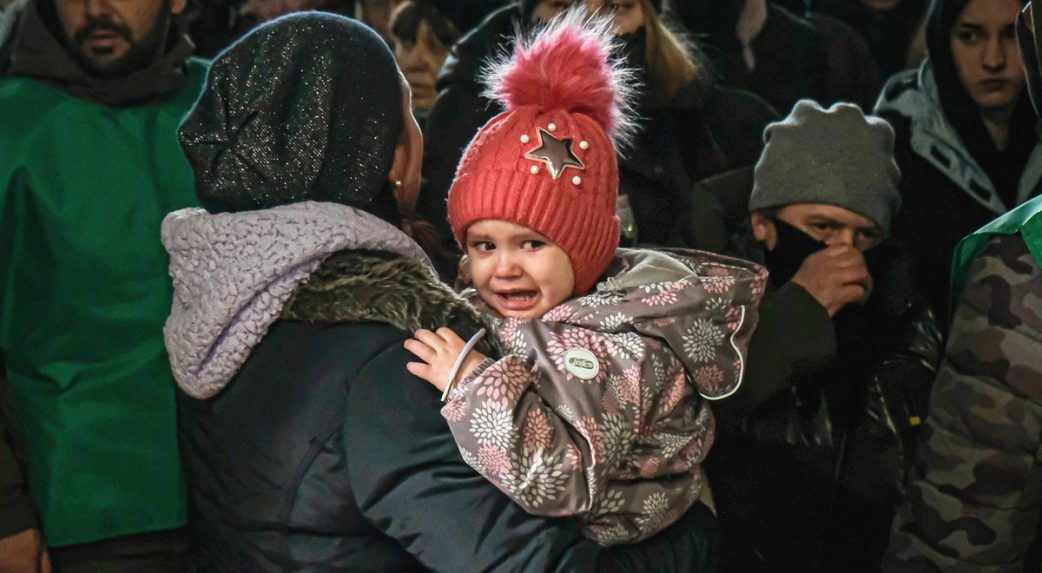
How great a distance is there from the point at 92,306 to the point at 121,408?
196 mm

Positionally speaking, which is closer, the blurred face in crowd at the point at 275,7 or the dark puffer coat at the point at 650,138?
the dark puffer coat at the point at 650,138

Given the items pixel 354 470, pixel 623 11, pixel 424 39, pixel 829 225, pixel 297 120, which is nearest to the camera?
pixel 354 470

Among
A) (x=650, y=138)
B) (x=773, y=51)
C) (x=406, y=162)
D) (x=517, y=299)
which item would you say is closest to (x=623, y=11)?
(x=650, y=138)

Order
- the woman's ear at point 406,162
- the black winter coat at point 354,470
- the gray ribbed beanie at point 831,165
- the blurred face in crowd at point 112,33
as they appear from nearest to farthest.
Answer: the black winter coat at point 354,470
the woman's ear at point 406,162
the blurred face in crowd at point 112,33
the gray ribbed beanie at point 831,165

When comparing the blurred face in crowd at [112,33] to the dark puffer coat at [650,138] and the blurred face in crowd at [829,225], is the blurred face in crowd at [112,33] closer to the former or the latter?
the dark puffer coat at [650,138]

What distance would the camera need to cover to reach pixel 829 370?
92.4 inches

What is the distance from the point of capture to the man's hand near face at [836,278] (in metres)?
2.31

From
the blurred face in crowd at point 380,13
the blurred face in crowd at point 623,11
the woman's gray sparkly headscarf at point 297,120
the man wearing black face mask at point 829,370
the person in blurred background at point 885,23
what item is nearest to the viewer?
the woman's gray sparkly headscarf at point 297,120

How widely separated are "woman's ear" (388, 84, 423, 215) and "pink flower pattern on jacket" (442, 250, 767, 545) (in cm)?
23

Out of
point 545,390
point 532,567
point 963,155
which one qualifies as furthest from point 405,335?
point 963,155

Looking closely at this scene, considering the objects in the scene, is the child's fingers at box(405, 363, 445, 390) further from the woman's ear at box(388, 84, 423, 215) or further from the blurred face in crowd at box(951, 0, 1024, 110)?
the blurred face in crowd at box(951, 0, 1024, 110)

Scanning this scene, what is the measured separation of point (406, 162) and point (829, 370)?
119 centimetres

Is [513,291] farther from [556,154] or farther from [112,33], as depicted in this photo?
[112,33]

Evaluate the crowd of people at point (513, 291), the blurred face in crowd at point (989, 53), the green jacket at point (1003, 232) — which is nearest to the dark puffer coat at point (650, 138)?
the crowd of people at point (513, 291)
